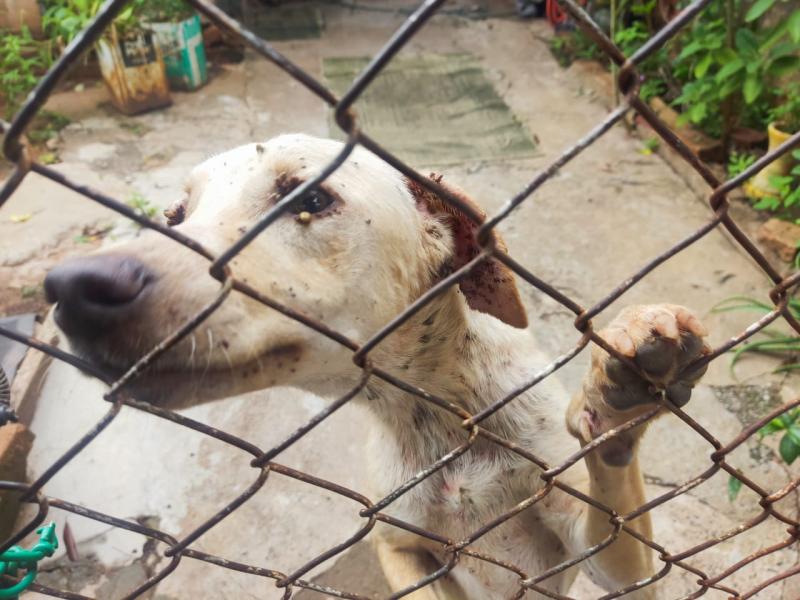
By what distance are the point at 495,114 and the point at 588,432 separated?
183 inches

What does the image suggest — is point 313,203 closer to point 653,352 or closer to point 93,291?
point 93,291

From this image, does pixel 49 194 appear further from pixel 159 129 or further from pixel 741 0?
pixel 741 0

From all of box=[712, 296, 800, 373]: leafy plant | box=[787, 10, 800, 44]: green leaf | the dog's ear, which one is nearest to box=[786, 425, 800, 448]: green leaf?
box=[712, 296, 800, 373]: leafy plant

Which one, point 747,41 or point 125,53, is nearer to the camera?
point 747,41

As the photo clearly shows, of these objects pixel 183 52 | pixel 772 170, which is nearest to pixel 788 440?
pixel 772 170

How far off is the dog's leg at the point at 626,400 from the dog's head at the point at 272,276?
414 mm

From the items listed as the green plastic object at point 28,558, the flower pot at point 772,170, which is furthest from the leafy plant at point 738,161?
the green plastic object at point 28,558

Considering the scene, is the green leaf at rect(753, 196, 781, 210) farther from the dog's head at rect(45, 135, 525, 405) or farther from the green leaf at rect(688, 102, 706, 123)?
the dog's head at rect(45, 135, 525, 405)

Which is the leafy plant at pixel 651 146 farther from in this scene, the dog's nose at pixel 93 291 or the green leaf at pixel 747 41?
the dog's nose at pixel 93 291

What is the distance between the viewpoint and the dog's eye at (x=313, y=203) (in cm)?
138

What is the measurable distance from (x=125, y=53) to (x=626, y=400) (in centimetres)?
540

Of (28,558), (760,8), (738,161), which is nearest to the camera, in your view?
(28,558)

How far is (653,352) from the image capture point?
3.62 ft

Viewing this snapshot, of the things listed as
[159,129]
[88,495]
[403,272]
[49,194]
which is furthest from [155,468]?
[159,129]
